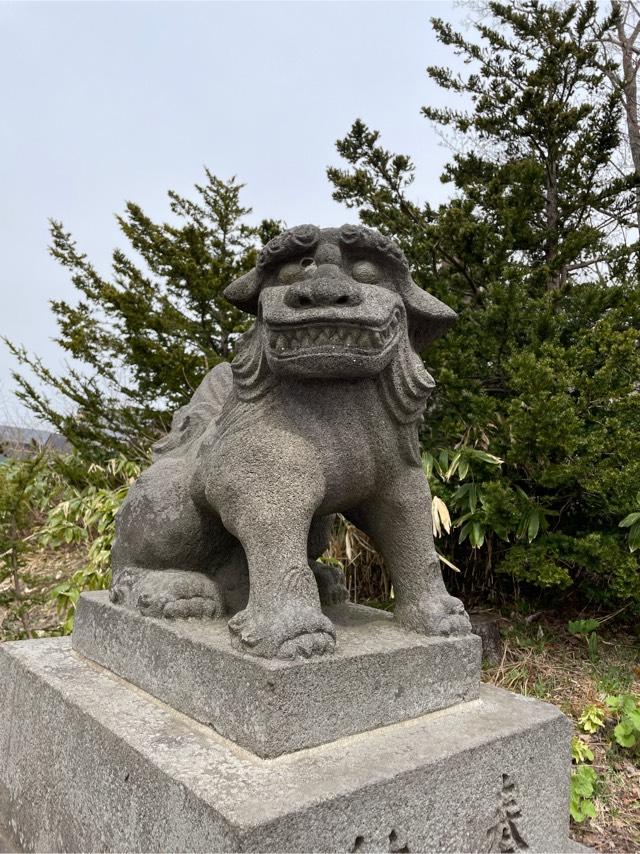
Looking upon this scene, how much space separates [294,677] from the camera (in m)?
1.34

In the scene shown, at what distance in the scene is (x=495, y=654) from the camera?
3020 millimetres

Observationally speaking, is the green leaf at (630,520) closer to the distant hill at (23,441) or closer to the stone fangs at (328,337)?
the stone fangs at (328,337)

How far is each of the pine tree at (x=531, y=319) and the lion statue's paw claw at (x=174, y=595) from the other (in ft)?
5.39

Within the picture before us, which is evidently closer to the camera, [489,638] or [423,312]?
[423,312]

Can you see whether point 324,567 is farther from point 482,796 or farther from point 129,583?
point 482,796

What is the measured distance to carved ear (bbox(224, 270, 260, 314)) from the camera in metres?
1.75

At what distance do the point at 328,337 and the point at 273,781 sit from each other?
904 millimetres

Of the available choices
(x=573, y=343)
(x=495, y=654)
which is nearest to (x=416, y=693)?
(x=495, y=654)

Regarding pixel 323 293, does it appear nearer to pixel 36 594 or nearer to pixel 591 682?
pixel 591 682

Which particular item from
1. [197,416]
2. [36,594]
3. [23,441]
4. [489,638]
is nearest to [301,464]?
[197,416]

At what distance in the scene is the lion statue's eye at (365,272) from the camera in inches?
63.8

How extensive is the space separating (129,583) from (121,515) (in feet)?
0.68

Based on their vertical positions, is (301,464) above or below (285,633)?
above

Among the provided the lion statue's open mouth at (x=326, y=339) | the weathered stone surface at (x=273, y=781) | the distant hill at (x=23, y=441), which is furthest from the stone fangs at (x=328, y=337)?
the distant hill at (x=23, y=441)
